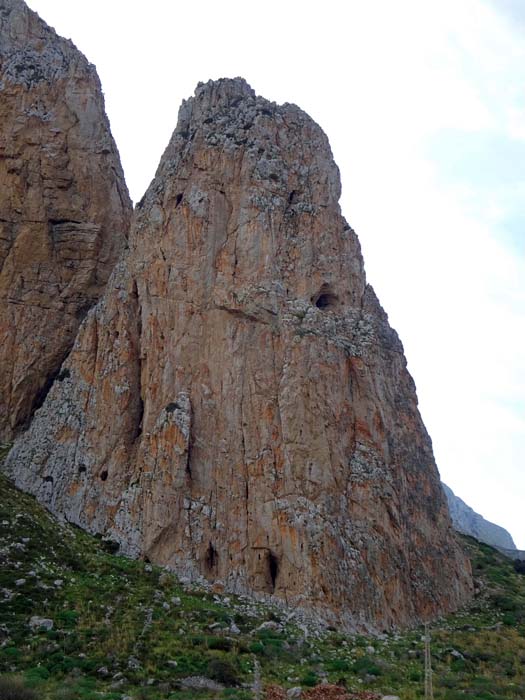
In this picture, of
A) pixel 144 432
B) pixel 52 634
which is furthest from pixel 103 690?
pixel 144 432

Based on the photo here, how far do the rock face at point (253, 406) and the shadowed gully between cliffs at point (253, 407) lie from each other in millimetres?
88

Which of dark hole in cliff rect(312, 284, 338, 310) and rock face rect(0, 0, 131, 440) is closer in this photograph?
dark hole in cliff rect(312, 284, 338, 310)

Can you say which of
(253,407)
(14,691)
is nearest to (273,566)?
(253,407)

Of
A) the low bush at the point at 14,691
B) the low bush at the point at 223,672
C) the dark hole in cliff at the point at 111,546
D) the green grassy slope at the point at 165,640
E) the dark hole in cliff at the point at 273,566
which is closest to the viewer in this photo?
the low bush at the point at 14,691

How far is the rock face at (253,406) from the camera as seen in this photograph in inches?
1250

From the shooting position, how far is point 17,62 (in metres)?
50.8

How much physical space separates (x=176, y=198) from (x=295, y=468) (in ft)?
56.2

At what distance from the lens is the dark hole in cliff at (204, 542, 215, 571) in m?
31.6

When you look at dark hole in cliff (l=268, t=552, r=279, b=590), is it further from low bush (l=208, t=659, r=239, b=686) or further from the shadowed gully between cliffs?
low bush (l=208, t=659, r=239, b=686)

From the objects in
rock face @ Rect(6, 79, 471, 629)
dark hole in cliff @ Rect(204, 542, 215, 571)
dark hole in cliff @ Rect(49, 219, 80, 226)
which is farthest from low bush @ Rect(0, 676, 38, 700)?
dark hole in cliff @ Rect(49, 219, 80, 226)

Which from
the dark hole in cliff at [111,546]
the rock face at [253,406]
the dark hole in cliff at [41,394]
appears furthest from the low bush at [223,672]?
the dark hole in cliff at [41,394]

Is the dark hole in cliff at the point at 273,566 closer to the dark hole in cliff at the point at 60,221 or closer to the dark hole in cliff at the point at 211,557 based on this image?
the dark hole in cliff at the point at 211,557

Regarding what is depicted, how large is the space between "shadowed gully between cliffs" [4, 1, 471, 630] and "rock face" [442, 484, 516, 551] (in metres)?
91.5

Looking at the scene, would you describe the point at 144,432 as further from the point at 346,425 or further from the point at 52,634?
the point at 52,634
